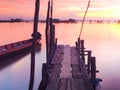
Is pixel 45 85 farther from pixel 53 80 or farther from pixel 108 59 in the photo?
pixel 108 59

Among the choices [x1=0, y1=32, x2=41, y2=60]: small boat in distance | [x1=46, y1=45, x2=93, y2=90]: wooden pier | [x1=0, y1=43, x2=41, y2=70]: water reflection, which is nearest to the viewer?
[x1=46, y1=45, x2=93, y2=90]: wooden pier

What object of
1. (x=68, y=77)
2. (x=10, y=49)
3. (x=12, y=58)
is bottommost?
(x=12, y=58)

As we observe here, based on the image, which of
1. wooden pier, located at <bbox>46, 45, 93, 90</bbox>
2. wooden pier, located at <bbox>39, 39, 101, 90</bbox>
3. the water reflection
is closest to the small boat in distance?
the water reflection

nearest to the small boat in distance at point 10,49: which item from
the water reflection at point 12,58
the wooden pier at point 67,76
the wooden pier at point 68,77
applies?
the water reflection at point 12,58

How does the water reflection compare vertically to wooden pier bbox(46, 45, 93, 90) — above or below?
below

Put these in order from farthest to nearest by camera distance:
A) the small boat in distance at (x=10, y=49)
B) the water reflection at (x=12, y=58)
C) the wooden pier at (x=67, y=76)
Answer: the water reflection at (x=12, y=58), the small boat in distance at (x=10, y=49), the wooden pier at (x=67, y=76)

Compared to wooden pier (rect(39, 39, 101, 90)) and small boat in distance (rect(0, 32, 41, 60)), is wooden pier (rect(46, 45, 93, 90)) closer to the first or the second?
wooden pier (rect(39, 39, 101, 90))

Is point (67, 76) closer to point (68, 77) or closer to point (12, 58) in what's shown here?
point (68, 77)

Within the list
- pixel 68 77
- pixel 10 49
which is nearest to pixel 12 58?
pixel 10 49

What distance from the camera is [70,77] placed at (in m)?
8.70

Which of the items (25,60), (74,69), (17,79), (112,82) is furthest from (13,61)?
(74,69)

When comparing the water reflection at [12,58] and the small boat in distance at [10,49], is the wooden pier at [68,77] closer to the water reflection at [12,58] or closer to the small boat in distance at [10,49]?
the small boat in distance at [10,49]

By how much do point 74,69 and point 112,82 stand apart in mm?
6610

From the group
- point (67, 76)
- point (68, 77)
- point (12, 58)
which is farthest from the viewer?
point (12, 58)
